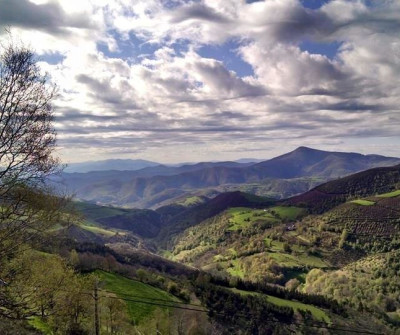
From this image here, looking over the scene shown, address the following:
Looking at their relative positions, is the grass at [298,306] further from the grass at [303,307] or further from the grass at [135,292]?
the grass at [135,292]

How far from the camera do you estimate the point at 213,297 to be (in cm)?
12356

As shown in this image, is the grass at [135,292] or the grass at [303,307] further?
the grass at [303,307]

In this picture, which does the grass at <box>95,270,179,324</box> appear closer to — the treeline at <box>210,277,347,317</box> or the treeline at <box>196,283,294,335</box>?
the treeline at <box>196,283,294,335</box>

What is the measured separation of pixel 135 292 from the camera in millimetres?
94875

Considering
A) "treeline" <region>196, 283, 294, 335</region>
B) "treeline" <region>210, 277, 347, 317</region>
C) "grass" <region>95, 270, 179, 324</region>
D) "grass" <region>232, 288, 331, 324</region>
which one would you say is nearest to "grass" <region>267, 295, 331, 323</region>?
"grass" <region>232, 288, 331, 324</region>

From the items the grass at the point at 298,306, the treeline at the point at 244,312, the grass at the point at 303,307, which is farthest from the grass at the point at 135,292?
the grass at the point at 303,307

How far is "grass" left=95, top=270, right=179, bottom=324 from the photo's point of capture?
3029 inches

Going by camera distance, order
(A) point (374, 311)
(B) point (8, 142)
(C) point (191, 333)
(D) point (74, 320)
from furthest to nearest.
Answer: (A) point (374, 311), (C) point (191, 333), (D) point (74, 320), (B) point (8, 142)

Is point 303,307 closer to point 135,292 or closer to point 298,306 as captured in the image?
point 298,306

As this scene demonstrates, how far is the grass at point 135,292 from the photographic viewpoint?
7693 centimetres

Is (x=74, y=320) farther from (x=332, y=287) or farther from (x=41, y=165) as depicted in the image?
(x=332, y=287)

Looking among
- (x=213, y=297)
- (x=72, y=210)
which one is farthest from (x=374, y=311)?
(x=72, y=210)

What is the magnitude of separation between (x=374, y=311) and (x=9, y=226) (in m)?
165

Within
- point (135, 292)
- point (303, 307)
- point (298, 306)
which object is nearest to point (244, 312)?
point (298, 306)
